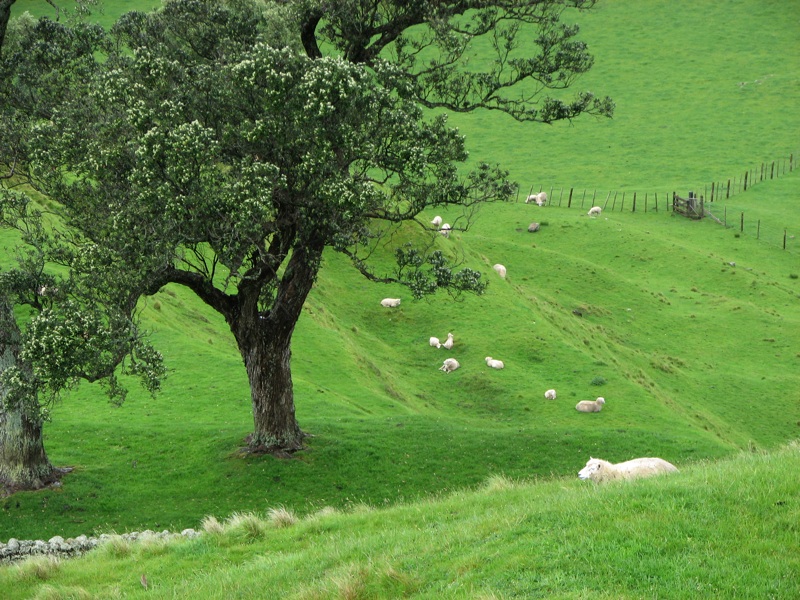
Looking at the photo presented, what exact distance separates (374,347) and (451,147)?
77.4ft

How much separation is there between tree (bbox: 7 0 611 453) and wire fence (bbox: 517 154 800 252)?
195 feet

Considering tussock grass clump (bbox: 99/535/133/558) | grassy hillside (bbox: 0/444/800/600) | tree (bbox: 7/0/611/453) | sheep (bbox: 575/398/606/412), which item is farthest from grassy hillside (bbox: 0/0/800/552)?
grassy hillside (bbox: 0/444/800/600)

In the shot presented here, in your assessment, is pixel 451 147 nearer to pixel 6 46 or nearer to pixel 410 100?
pixel 410 100

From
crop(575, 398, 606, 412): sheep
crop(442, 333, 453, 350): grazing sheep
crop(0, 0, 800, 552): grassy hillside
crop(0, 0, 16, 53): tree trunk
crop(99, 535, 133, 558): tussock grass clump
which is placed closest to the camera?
crop(99, 535, 133, 558): tussock grass clump

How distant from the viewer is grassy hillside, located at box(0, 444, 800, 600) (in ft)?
36.5

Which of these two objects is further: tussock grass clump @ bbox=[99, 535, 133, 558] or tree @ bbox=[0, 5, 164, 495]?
tree @ bbox=[0, 5, 164, 495]

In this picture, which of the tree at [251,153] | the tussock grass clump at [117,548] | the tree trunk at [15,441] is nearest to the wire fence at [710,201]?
the tree at [251,153]

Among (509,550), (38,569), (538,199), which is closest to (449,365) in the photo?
(38,569)

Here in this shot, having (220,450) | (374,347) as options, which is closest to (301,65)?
(220,450)

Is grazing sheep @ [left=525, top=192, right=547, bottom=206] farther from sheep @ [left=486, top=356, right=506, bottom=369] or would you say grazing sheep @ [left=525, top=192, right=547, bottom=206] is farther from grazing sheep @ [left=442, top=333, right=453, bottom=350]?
sheep @ [left=486, top=356, right=506, bottom=369]

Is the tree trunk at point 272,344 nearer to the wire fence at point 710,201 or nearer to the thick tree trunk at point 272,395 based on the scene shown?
the thick tree trunk at point 272,395

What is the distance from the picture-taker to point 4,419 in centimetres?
2553

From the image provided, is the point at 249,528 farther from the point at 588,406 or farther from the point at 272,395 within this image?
the point at 588,406

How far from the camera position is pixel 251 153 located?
2400 cm
